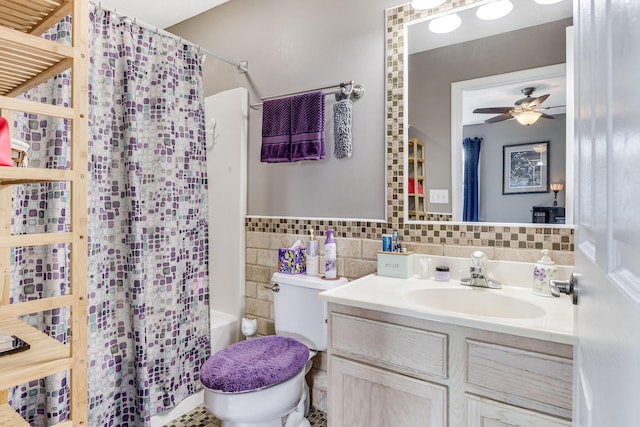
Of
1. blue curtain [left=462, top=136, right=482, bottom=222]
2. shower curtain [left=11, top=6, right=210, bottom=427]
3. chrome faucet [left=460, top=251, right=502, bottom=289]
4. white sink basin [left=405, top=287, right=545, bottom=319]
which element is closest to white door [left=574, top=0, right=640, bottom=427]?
white sink basin [left=405, top=287, right=545, bottom=319]

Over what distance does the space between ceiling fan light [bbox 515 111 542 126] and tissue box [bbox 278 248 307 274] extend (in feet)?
3.91

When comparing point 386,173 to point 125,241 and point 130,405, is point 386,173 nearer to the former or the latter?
point 125,241

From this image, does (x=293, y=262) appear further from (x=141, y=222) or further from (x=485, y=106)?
(x=485, y=106)

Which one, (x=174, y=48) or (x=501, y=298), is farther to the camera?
(x=174, y=48)

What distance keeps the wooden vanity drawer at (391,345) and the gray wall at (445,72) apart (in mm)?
660

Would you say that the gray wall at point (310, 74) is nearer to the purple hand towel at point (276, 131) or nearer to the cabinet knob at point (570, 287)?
the purple hand towel at point (276, 131)

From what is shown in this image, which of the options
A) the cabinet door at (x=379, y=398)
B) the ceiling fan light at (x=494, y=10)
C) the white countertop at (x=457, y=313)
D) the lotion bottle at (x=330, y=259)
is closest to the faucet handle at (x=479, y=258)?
the white countertop at (x=457, y=313)

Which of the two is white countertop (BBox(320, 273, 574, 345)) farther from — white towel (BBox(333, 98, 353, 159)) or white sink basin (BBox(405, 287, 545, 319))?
white towel (BBox(333, 98, 353, 159))

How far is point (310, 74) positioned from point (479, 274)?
Result: 4.49ft

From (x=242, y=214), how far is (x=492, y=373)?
5.47ft

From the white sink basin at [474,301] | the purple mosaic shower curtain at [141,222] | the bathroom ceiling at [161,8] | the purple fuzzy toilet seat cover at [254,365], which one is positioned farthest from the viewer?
the bathroom ceiling at [161,8]

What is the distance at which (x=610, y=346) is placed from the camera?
→ 440 millimetres

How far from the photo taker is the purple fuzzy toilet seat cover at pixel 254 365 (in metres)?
1.41

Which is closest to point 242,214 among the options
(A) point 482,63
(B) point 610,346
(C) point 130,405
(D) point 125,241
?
(D) point 125,241
